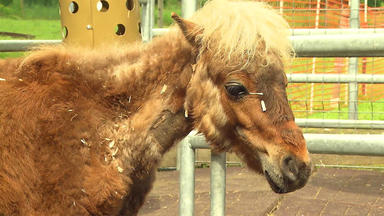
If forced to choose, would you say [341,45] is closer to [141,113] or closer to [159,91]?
[159,91]

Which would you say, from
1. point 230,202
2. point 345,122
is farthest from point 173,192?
point 345,122

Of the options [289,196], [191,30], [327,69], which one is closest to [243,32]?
[191,30]

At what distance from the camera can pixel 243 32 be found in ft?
10.1

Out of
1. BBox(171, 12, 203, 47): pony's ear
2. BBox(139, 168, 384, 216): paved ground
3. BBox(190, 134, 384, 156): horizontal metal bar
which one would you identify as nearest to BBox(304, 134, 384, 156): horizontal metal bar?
BBox(190, 134, 384, 156): horizontal metal bar

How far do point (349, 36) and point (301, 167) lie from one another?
665 millimetres

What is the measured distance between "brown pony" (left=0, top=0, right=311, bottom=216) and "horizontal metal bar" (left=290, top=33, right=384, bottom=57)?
113 mm

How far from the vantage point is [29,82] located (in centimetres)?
325

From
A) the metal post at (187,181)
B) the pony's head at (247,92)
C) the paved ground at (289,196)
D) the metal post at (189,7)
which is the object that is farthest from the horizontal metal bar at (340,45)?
the paved ground at (289,196)

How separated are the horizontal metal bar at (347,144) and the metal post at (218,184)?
64cm

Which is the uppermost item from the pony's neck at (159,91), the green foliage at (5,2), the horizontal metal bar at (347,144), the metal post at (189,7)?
the metal post at (189,7)

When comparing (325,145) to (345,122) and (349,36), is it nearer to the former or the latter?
(349,36)

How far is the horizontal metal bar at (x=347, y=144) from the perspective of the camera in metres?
2.82

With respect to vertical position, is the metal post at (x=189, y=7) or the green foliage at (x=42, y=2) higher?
the metal post at (x=189, y=7)

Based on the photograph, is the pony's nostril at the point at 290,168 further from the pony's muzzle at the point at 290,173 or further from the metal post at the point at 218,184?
the metal post at the point at 218,184
